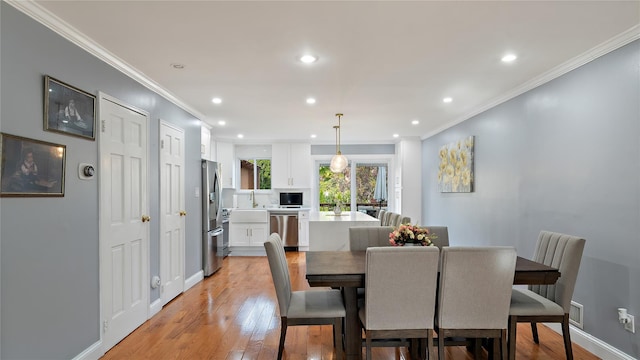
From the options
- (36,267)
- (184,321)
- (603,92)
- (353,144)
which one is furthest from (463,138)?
(36,267)

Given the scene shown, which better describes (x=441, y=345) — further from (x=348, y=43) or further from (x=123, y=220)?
(x=123, y=220)

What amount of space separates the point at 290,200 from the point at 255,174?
106 centimetres

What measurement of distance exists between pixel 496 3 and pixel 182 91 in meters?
3.19

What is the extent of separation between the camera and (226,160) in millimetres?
7492

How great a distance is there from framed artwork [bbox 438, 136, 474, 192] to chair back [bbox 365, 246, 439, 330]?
309 cm

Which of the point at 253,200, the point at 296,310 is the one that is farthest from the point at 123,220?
the point at 253,200

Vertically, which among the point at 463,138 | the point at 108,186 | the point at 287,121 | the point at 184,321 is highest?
the point at 287,121

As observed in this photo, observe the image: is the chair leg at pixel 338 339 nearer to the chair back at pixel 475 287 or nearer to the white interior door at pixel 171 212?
the chair back at pixel 475 287

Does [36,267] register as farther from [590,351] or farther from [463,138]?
[463,138]

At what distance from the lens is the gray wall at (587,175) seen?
96.0 inches

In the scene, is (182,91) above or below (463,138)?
above

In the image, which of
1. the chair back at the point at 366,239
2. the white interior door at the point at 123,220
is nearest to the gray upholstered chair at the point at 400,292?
the chair back at the point at 366,239

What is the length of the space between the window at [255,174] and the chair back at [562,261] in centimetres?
595

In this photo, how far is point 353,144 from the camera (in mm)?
7910
